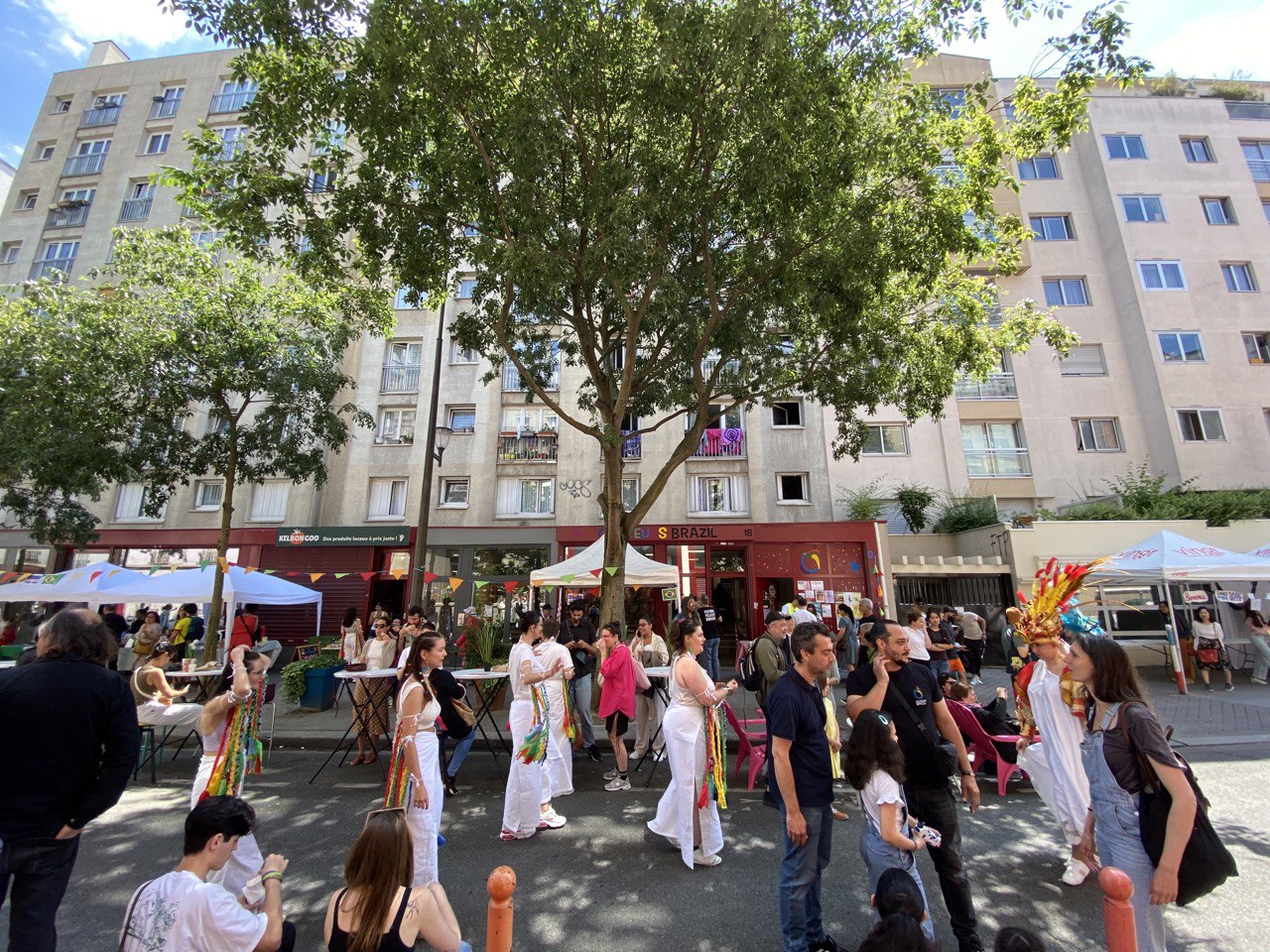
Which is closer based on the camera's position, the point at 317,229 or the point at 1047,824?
the point at 1047,824

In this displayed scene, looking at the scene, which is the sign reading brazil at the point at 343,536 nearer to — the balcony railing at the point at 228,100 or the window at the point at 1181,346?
the balcony railing at the point at 228,100

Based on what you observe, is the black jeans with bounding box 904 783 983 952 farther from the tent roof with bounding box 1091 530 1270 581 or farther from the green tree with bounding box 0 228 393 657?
the green tree with bounding box 0 228 393 657

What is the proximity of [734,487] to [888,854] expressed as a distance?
17509mm

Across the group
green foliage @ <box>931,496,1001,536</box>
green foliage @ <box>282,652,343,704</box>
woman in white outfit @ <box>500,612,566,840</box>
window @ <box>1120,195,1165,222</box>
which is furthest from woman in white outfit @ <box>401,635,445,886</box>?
window @ <box>1120,195,1165,222</box>

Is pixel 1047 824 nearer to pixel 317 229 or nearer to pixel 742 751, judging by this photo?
pixel 742 751

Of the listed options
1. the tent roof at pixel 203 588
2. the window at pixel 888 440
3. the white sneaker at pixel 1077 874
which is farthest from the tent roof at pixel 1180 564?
the tent roof at pixel 203 588

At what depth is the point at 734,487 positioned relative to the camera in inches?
803

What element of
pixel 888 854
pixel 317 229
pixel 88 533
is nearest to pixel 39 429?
pixel 88 533

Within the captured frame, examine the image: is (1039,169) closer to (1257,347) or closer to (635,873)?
(1257,347)

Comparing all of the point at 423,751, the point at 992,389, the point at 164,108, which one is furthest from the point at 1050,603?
the point at 164,108

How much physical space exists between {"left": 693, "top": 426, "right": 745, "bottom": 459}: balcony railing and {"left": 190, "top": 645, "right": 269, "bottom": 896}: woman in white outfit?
16.5 m

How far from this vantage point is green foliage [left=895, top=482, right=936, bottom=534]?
19.7m

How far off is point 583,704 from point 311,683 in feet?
19.8

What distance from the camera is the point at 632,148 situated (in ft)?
32.7
